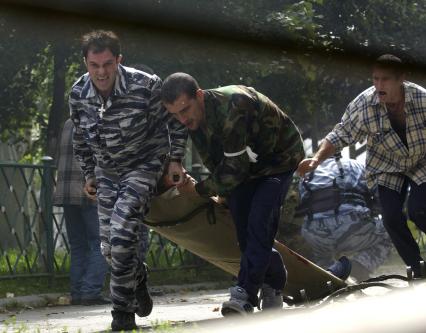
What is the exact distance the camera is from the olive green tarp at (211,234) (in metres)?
6.45

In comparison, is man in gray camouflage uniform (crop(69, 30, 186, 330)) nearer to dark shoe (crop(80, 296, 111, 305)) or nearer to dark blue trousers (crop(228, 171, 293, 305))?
dark blue trousers (crop(228, 171, 293, 305))

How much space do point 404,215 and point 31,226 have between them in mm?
4831

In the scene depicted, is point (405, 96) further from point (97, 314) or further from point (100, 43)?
point (97, 314)

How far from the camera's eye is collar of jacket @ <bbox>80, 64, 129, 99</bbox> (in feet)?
20.3

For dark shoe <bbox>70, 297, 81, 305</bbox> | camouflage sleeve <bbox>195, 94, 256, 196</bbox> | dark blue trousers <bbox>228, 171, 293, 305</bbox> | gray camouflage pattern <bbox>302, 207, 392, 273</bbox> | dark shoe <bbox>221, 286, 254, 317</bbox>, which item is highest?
camouflage sleeve <bbox>195, 94, 256, 196</bbox>

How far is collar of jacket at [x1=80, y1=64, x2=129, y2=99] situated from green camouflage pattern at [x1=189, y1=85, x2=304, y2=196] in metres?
0.52

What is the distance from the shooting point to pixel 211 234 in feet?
21.5

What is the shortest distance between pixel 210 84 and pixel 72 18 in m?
1.95

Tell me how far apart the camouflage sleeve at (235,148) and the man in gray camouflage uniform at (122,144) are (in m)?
0.50

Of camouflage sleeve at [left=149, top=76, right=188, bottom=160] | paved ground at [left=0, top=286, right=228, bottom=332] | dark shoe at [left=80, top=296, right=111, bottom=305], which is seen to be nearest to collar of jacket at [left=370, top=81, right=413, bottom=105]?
camouflage sleeve at [left=149, top=76, right=188, bottom=160]

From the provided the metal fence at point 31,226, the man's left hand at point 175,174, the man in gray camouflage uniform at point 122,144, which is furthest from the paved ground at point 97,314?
the metal fence at point 31,226

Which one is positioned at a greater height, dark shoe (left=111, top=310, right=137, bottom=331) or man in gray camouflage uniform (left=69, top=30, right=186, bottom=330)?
man in gray camouflage uniform (left=69, top=30, right=186, bottom=330)

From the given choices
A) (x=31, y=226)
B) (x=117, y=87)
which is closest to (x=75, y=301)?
(x=31, y=226)

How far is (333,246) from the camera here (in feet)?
36.2
